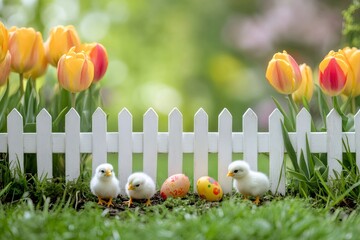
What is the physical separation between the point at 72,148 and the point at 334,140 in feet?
4.65

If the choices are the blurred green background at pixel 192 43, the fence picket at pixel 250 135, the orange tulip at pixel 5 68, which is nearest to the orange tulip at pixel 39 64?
the orange tulip at pixel 5 68

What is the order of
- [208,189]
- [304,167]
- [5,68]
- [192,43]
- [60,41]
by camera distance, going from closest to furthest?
[208,189] → [304,167] → [5,68] → [60,41] → [192,43]

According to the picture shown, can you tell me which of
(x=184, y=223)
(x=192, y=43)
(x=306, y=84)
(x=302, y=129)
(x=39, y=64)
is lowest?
(x=184, y=223)

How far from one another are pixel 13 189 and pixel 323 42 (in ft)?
16.4

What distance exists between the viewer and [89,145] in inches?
144

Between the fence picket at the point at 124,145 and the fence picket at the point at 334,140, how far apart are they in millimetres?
1067

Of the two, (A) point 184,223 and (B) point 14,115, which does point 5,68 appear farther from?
(A) point 184,223

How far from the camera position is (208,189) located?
342cm

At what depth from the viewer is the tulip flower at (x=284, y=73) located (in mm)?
3482

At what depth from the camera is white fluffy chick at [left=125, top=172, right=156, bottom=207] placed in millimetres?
3266

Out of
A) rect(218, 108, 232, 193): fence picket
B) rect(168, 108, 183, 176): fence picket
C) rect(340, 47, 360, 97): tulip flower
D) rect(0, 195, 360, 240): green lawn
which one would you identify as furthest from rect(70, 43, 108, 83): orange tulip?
rect(340, 47, 360, 97): tulip flower

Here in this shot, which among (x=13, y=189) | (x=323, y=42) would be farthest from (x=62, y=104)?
(x=323, y=42)

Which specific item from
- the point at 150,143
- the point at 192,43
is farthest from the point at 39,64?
the point at 192,43

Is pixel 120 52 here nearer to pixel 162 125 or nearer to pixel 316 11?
pixel 162 125
